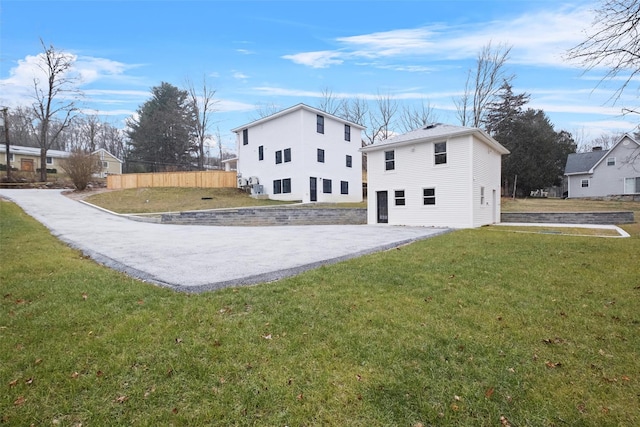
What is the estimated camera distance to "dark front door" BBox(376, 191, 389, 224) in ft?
55.9

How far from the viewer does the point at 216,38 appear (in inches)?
508

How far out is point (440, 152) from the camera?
Result: 15.1m

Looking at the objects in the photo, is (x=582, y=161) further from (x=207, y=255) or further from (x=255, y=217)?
(x=207, y=255)

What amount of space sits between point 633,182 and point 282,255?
3435cm

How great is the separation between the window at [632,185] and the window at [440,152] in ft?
78.5

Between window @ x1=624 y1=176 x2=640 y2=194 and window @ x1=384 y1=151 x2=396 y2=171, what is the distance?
982 inches

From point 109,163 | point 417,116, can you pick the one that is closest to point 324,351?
point 417,116

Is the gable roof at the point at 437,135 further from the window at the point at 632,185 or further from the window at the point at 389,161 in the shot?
the window at the point at 632,185

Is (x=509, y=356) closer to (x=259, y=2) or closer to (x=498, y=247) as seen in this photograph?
(x=498, y=247)

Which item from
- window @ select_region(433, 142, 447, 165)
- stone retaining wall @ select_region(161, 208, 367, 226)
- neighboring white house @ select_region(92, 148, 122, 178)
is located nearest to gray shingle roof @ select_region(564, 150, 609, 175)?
window @ select_region(433, 142, 447, 165)

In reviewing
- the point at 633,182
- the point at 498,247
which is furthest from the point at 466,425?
the point at 633,182

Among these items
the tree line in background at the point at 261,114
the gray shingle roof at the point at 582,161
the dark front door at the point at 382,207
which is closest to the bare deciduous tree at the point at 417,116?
the tree line in background at the point at 261,114

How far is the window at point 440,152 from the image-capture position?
1494cm

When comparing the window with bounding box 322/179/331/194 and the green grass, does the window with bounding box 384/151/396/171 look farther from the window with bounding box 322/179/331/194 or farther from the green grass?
the green grass
